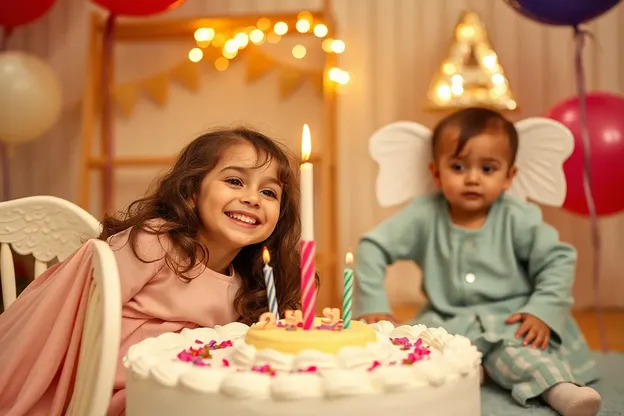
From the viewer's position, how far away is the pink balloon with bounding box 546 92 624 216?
8.12 feet

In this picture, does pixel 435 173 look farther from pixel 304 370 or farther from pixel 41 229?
pixel 304 370

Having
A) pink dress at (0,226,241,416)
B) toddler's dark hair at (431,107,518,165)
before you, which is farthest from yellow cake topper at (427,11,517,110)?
pink dress at (0,226,241,416)

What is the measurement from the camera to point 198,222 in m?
1.52

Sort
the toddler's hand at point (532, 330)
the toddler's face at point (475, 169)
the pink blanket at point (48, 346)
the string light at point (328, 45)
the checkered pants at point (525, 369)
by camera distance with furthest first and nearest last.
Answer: the string light at point (328, 45) < the toddler's face at point (475, 169) < the toddler's hand at point (532, 330) < the checkered pants at point (525, 369) < the pink blanket at point (48, 346)

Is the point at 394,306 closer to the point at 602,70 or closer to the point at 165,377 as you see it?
the point at 602,70

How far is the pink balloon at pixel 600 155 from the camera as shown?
2475 millimetres

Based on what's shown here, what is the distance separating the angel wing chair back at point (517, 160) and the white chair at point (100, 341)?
4.27 feet

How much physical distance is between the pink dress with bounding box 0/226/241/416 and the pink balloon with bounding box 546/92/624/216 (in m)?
1.51

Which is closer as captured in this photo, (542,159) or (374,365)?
(374,365)

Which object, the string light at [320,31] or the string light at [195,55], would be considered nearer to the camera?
the string light at [320,31]

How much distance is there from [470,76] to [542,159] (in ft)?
2.43

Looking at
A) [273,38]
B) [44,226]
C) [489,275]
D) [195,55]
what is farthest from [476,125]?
[195,55]

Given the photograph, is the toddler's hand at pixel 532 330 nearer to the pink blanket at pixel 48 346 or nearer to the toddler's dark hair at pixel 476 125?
the toddler's dark hair at pixel 476 125

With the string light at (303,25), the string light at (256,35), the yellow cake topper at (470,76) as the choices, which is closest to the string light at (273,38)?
the string light at (256,35)
